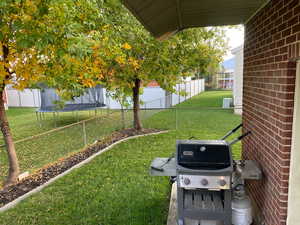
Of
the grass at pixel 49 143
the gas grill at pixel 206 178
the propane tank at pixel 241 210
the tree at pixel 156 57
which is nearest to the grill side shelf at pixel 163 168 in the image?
the gas grill at pixel 206 178

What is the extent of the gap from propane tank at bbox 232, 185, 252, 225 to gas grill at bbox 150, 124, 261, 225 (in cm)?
15

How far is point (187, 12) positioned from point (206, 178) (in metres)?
1.74

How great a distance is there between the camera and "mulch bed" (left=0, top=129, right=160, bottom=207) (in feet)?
13.0

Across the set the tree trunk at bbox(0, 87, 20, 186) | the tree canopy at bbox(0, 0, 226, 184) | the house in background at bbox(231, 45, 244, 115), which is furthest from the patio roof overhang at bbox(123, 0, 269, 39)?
the house in background at bbox(231, 45, 244, 115)

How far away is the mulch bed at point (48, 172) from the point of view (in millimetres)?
3967

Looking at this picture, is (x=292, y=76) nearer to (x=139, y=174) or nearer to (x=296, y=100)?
(x=296, y=100)

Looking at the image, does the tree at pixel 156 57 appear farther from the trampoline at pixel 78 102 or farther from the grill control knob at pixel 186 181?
the trampoline at pixel 78 102

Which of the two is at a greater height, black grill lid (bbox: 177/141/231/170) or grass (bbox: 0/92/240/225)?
black grill lid (bbox: 177/141/231/170)

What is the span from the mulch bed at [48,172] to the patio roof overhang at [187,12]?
343 centimetres

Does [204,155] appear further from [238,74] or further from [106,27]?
[238,74]

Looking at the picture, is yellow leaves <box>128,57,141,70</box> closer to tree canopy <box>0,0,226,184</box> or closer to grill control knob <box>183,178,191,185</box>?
tree canopy <box>0,0,226,184</box>

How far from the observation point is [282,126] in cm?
193

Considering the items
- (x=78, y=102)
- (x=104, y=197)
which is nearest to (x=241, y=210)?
(x=104, y=197)

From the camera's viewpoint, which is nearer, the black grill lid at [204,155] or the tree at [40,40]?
the black grill lid at [204,155]
